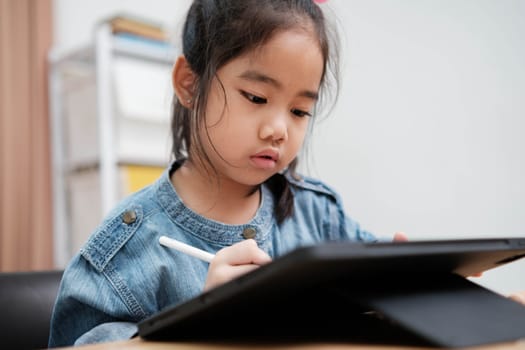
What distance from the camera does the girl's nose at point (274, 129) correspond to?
653 mm

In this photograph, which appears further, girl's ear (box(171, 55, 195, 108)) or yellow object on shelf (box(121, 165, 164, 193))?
yellow object on shelf (box(121, 165, 164, 193))

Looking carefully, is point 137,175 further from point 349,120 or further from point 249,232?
point 249,232

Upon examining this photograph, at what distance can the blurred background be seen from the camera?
1.06 m

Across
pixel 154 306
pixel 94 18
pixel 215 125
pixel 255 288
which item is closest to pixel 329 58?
pixel 215 125

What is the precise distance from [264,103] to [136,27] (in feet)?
4.49

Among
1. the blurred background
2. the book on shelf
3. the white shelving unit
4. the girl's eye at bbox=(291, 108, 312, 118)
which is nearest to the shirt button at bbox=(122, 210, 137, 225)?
the girl's eye at bbox=(291, 108, 312, 118)

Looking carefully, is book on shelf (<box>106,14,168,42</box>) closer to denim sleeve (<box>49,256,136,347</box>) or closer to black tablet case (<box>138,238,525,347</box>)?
denim sleeve (<box>49,256,136,347</box>)

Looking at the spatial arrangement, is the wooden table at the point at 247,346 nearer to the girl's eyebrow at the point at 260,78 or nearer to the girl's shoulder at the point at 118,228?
the girl's shoulder at the point at 118,228

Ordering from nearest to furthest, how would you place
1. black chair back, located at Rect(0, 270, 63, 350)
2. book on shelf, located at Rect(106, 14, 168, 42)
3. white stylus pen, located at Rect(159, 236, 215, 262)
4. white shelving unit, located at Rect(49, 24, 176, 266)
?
white stylus pen, located at Rect(159, 236, 215, 262)
black chair back, located at Rect(0, 270, 63, 350)
white shelving unit, located at Rect(49, 24, 176, 266)
book on shelf, located at Rect(106, 14, 168, 42)

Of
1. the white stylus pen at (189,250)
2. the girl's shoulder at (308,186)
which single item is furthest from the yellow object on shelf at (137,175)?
the white stylus pen at (189,250)

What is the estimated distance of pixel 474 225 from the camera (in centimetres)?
111

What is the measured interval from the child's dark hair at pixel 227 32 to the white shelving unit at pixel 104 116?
3.17 feet

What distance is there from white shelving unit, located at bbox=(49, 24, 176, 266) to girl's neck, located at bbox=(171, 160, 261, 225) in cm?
97

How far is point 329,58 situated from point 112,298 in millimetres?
431
